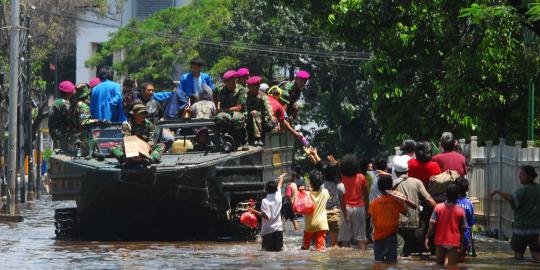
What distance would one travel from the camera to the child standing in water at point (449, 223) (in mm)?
17234

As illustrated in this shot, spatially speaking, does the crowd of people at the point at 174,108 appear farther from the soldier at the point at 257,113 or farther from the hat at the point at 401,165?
the hat at the point at 401,165

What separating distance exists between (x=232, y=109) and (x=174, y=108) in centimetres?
173

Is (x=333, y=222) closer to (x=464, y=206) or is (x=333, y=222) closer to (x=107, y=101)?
(x=464, y=206)

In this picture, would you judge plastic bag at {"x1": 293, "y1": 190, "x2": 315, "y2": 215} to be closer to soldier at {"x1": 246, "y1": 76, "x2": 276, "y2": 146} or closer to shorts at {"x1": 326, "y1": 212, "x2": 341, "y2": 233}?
shorts at {"x1": 326, "y1": 212, "x2": 341, "y2": 233}

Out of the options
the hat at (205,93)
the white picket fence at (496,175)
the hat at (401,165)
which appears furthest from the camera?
the hat at (205,93)

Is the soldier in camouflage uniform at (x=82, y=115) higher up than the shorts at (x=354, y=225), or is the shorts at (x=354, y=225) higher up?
the soldier in camouflage uniform at (x=82, y=115)

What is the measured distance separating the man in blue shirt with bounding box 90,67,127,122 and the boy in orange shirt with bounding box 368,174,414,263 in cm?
718

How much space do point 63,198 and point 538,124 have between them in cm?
967

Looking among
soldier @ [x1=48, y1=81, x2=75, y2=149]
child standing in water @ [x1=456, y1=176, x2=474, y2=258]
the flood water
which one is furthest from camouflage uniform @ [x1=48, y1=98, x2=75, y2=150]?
child standing in water @ [x1=456, y1=176, x2=474, y2=258]

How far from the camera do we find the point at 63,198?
23.5 metres

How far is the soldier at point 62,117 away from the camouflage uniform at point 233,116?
2.55m

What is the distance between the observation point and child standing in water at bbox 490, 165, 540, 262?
1877 cm

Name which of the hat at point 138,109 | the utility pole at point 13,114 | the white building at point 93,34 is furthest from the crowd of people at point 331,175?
the white building at point 93,34

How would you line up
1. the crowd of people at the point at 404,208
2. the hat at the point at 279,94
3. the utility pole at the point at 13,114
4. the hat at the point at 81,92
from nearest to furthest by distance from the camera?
1. the crowd of people at the point at 404,208
2. the hat at the point at 81,92
3. the hat at the point at 279,94
4. the utility pole at the point at 13,114
